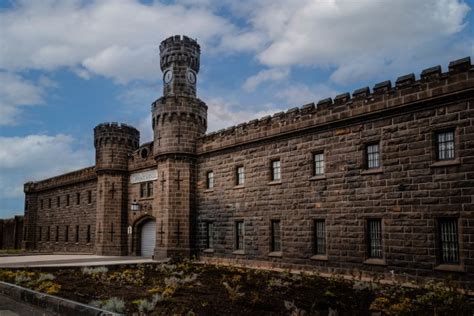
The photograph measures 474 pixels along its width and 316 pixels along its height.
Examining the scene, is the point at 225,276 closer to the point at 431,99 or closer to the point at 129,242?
the point at 431,99

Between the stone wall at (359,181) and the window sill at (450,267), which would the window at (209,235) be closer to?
the stone wall at (359,181)

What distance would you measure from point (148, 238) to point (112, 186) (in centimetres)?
481

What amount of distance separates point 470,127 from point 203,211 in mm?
14329

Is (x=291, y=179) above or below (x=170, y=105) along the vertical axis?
below

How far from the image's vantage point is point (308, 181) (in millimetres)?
18391

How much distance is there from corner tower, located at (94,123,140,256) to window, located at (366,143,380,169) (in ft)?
61.5

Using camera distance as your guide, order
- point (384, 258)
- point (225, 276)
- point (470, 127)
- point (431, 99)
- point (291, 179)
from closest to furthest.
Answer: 1. point (470, 127)
2. point (431, 99)
3. point (384, 258)
4. point (225, 276)
5. point (291, 179)

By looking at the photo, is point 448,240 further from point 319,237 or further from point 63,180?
point 63,180

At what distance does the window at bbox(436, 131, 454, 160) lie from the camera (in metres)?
14.2

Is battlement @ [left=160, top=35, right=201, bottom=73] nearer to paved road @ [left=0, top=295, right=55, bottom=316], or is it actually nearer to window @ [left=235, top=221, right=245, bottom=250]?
window @ [left=235, top=221, right=245, bottom=250]

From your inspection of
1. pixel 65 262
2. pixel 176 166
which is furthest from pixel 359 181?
pixel 65 262

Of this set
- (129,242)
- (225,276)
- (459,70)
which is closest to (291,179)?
(225,276)

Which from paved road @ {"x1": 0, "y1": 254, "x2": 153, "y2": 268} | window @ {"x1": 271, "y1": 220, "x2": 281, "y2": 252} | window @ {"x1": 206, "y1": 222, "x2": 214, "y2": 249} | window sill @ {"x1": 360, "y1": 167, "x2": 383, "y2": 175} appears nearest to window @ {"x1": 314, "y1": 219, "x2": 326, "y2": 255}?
window @ {"x1": 271, "y1": 220, "x2": 281, "y2": 252}

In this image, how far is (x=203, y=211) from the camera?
2384 cm
